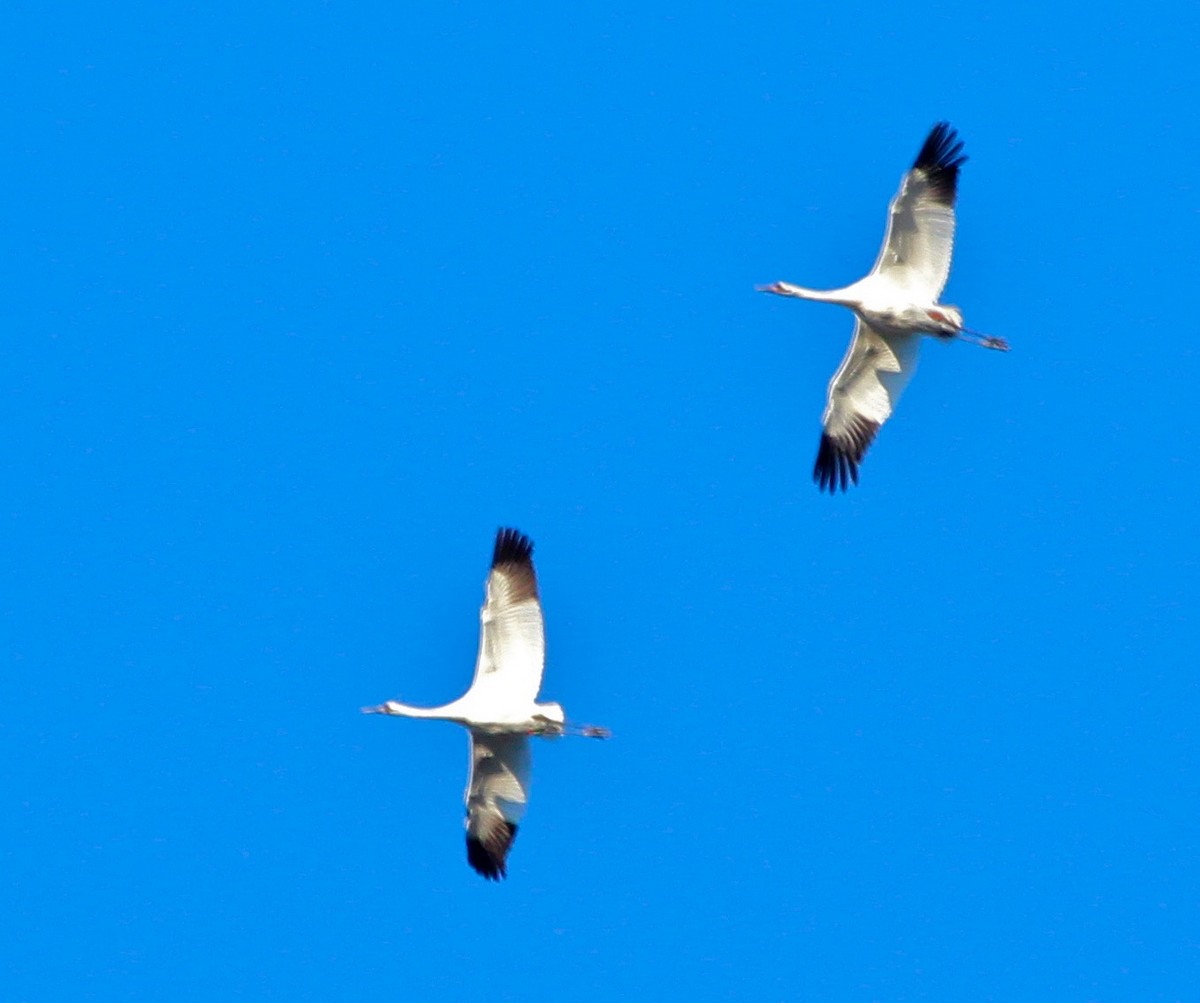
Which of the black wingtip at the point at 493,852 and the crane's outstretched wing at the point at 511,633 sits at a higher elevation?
the crane's outstretched wing at the point at 511,633

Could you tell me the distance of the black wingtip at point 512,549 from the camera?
2847cm

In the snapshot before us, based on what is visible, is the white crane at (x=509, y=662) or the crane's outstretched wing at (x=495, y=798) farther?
the crane's outstretched wing at (x=495, y=798)

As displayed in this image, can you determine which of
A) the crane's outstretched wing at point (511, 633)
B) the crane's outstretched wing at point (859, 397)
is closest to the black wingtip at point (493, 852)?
the crane's outstretched wing at point (511, 633)

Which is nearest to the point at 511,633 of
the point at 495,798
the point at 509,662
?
the point at 509,662

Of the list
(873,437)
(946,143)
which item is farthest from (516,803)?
(946,143)

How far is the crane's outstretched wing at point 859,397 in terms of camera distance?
2923cm

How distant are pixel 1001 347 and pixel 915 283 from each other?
150 centimetres

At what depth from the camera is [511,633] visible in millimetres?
28484

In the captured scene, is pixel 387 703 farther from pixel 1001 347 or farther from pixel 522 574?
pixel 1001 347

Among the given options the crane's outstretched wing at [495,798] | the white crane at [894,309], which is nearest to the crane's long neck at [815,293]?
the white crane at [894,309]

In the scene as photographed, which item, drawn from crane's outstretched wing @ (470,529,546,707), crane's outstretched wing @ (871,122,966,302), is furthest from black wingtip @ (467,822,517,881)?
crane's outstretched wing @ (871,122,966,302)

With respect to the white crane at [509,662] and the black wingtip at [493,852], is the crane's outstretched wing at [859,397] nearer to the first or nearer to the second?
the white crane at [509,662]

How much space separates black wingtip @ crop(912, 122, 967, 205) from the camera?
27.8 m

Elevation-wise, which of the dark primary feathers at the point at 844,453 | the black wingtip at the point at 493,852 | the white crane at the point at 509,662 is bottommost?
the black wingtip at the point at 493,852
